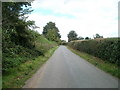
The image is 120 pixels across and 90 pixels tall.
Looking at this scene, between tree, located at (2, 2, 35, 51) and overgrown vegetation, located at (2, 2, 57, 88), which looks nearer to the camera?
overgrown vegetation, located at (2, 2, 57, 88)

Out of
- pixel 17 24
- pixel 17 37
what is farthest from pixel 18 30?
pixel 17 24

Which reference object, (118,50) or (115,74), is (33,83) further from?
(118,50)

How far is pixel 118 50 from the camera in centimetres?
1388

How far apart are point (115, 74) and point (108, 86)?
2813 millimetres

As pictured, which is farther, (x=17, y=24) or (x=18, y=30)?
(x=18, y=30)

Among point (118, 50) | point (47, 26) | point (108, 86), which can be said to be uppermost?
point (47, 26)

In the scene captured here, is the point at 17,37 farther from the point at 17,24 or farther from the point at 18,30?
the point at 17,24

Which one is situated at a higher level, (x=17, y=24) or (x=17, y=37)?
(x=17, y=24)

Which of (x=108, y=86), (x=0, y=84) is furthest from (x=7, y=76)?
(x=108, y=86)

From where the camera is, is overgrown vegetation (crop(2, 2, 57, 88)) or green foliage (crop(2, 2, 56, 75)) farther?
green foliage (crop(2, 2, 56, 75))

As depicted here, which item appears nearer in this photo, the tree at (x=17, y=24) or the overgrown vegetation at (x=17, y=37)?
the overgrown vegetation at (x=17, y=37)

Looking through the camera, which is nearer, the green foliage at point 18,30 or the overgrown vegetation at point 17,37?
the overgrown vegetation at point 17,37

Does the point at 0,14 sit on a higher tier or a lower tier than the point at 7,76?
higher

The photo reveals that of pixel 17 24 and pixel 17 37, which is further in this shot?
pixel 17 37
